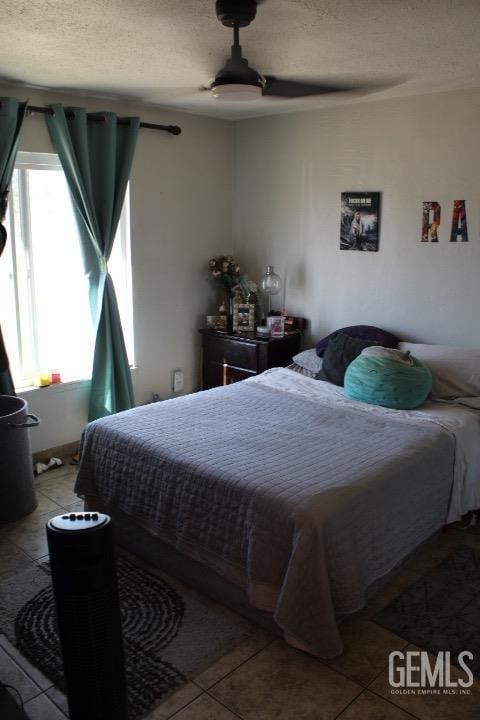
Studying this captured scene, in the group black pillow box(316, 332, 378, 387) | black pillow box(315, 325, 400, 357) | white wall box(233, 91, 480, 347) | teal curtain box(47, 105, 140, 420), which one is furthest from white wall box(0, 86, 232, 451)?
black pillow box(316, 332, 378, 387)

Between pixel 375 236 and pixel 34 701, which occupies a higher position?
pixel 375 236

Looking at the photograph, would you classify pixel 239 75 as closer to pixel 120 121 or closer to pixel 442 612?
pixel 120 121

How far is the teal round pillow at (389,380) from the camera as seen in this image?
Answer: 334cm

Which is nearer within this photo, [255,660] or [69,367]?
[255,660]

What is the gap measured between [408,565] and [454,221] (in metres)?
2.10

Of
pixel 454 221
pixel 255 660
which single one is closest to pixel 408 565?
pixel 255 660

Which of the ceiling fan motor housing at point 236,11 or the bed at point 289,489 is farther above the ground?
the ceiling fan motor housing at point 236,11

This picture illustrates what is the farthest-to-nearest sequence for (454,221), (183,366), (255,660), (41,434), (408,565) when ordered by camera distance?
(183,366)
(41,434)
(454,221)
(408,565)
(255,660)

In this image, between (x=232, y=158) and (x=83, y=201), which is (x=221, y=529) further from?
(x=232, y=158)

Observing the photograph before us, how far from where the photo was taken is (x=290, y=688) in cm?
215

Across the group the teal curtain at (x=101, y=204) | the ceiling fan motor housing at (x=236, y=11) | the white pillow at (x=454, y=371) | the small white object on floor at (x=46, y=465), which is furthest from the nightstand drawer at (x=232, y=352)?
the ceiling fan motor housing at (x=236, y=11)

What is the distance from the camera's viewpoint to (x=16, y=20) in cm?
240

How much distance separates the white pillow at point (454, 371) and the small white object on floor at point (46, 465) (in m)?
2.42

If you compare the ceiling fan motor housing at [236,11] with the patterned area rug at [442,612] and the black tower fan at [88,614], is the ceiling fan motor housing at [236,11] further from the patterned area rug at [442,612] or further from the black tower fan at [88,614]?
the patterned area rug at [442,612]
